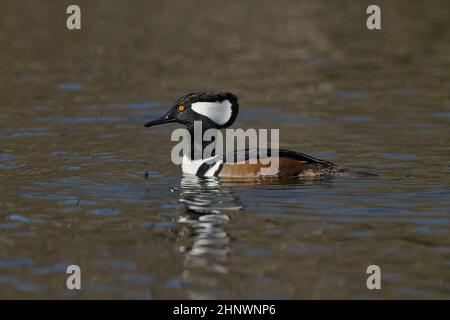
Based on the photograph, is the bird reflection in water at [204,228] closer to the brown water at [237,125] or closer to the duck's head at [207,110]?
the brown water at [237,125]

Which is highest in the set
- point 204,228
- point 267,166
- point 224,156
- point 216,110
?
point 216,110

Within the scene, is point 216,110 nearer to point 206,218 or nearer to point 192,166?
point 192,166

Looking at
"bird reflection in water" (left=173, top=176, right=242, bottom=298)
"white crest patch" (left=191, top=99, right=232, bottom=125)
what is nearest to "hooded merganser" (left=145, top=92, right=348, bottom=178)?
"white crest patch" (left=191, top=99, right=232, bottom=125)

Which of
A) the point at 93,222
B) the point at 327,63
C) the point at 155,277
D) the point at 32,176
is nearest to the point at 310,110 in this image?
the point at 327,63

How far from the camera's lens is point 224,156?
13.3 metres

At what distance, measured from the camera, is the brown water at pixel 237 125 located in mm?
8953

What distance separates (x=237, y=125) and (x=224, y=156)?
4239mm

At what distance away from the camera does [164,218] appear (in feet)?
35.7

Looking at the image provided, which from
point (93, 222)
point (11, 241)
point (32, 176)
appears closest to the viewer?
point (11, 241)

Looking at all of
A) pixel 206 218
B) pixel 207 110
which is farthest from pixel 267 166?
pixel 206 218

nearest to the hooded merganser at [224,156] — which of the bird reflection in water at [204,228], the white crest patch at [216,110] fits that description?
the white crest patch at [216,110]

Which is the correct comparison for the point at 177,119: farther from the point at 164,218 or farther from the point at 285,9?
the point at 285,9

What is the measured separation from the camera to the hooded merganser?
12625 mm
